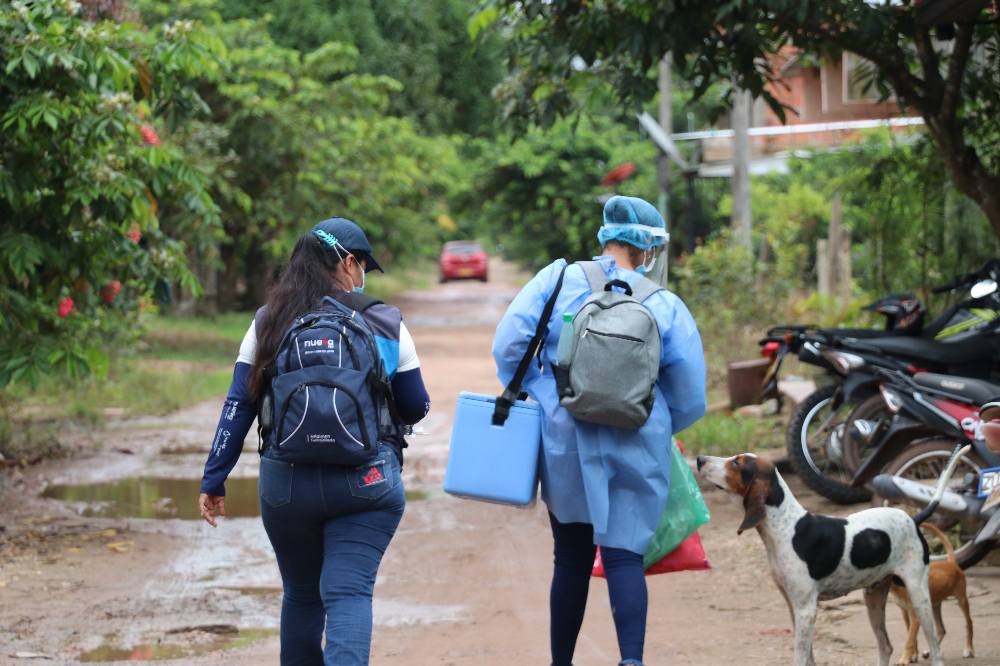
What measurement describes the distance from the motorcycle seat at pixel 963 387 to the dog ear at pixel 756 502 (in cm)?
284

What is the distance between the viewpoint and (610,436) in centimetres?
428

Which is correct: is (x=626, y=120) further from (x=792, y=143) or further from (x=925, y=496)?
(x=925, y=496)

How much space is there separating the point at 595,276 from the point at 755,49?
14.8 feet

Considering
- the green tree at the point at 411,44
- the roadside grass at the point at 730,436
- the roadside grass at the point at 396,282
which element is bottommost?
the roadside grass at the point at 396,282

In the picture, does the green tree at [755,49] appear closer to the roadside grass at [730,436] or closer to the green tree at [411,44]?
the roadside grass at [730,436]

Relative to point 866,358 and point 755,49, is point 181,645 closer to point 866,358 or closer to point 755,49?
point 866,358

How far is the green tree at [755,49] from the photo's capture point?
26.6 ft

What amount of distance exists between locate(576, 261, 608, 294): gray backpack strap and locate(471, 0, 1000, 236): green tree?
3.57 m

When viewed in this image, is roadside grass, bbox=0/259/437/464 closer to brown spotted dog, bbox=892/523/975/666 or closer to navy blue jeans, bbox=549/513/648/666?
navy blue jeans, bbox=549/513/648/666

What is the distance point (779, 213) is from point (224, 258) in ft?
40.4

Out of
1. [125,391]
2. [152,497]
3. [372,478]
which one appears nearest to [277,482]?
[372,478]

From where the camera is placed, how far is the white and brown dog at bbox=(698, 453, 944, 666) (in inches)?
176

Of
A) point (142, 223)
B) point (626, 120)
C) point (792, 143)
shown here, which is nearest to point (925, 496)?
point (142, 223)

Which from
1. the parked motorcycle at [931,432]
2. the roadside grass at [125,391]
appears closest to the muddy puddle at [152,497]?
the roadside grass at [125,391]
